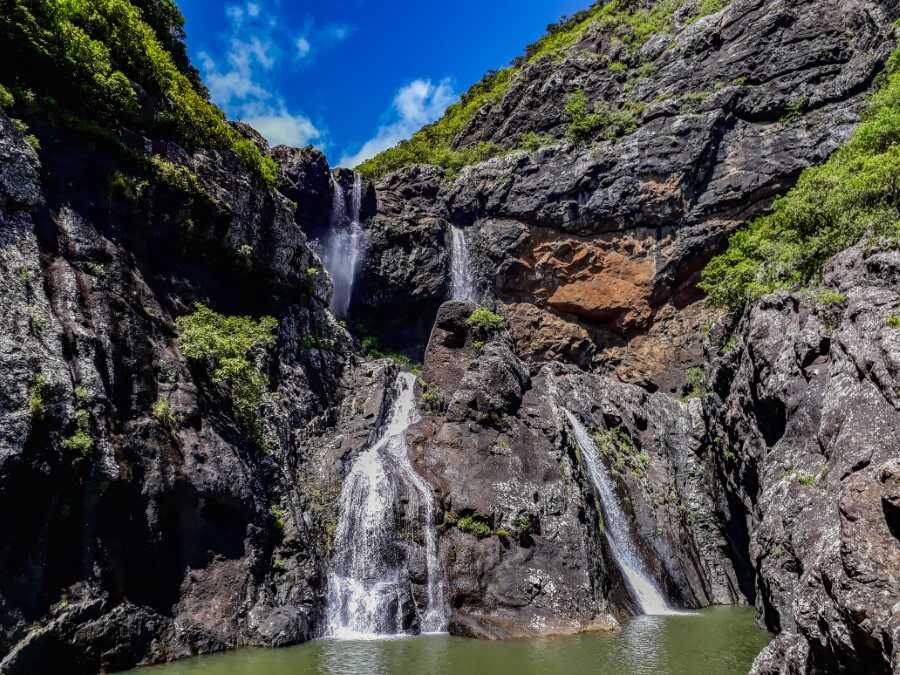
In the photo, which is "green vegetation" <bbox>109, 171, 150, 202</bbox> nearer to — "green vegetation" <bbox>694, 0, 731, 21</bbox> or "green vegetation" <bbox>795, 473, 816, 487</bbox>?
"green vegetation" <bbox>795, 473, 816, 487</bbox>

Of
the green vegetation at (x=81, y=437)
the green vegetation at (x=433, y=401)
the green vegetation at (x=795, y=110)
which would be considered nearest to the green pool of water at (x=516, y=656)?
the green vegetation at (x=81, y=437)

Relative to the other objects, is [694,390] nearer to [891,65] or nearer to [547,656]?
[891,65]

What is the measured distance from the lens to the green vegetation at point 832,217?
17.5 meters

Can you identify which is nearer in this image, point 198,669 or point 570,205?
point 198,669

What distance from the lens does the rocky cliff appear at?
39.3ft

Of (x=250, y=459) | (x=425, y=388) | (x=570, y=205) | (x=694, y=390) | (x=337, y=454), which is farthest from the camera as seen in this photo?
(x=570, y=205)

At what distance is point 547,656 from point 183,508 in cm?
1012

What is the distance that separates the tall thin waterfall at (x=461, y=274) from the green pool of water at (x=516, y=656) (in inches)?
913

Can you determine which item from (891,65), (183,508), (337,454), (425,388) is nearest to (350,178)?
(425,388)

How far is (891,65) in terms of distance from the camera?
28.0m

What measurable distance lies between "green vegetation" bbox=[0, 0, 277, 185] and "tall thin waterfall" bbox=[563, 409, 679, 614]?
18.7 metres

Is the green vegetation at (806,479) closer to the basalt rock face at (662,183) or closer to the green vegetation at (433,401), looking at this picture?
the green vegetation at (433,401)

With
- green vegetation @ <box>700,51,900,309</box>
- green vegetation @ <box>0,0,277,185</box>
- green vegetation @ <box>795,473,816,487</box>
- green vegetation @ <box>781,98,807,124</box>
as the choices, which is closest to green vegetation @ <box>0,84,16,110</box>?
green vegetation @ <box>0,0,277,185</box>

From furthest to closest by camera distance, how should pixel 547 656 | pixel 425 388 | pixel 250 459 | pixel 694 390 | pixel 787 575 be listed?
pixel 694 390 < pixel 425 388 < pixel 250 459 < pixel 547 656 < pixel 787 575
